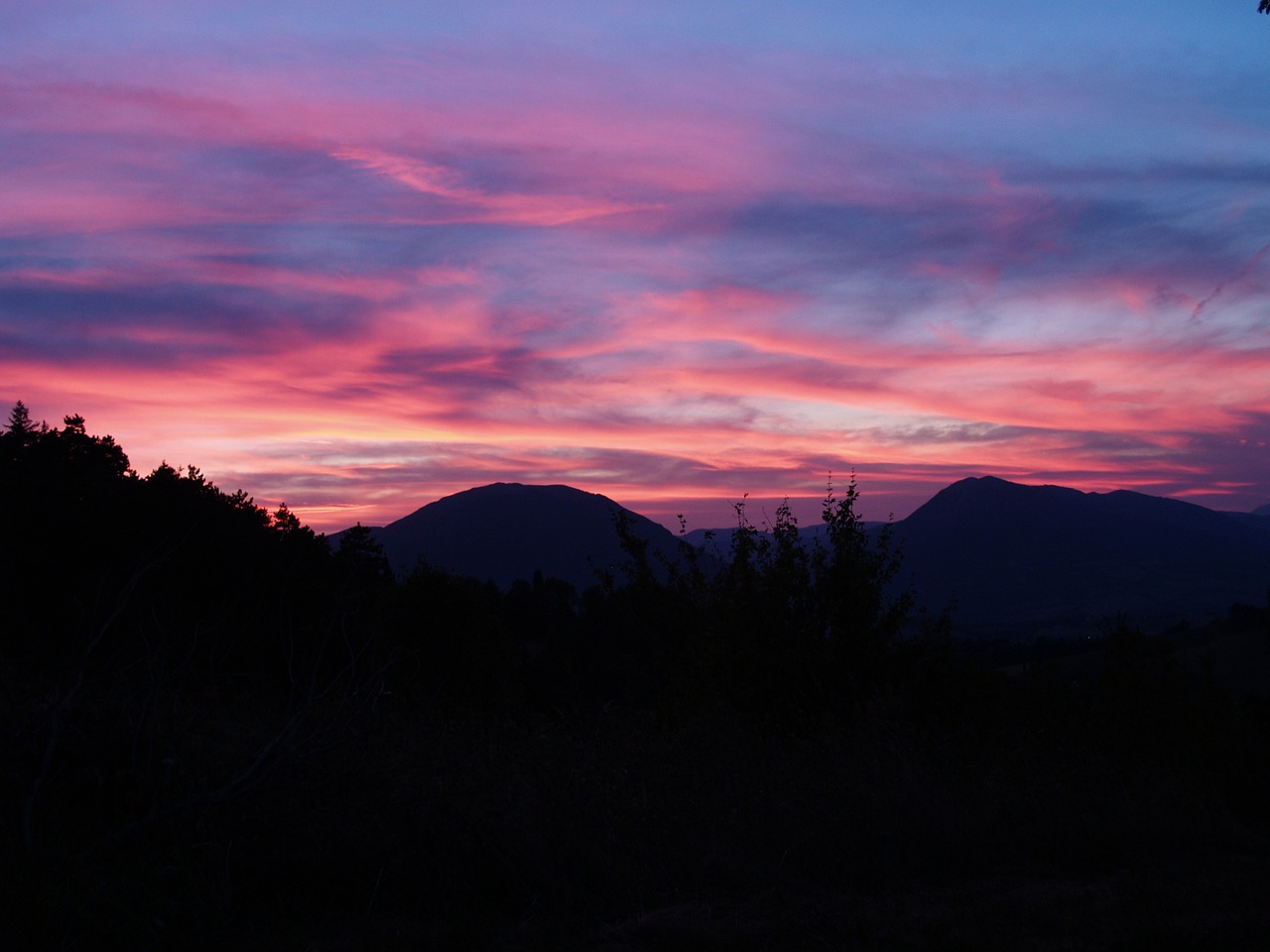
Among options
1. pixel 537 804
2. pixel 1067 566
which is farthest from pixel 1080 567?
pixel 537 804

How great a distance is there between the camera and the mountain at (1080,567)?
110312 millimetres

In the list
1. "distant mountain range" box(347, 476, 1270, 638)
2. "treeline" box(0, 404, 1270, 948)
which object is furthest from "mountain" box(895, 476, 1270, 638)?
"treeline" box(0, 404, 1270, 948)

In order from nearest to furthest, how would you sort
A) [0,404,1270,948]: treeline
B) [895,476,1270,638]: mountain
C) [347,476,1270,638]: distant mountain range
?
1. [0,404,1270,948]: treeline
2. [347,476,1270,638]: distant mountain range
3. [895,476,1270,638]: mountain

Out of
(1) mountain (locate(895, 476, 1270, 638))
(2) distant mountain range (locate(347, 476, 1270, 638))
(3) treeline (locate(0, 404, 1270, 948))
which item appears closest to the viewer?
(3) treeline (locate(0, 404, 1270, 948))

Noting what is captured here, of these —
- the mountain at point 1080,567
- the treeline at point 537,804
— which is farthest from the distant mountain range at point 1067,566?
the treeline at point 537,804

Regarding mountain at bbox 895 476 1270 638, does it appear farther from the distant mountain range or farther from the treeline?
the treeline

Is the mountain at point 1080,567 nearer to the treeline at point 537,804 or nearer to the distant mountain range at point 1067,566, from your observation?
the distant mountain range at point 1067,566

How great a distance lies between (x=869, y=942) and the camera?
4.24 metres

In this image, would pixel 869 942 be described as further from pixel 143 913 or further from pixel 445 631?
pixel 445 631

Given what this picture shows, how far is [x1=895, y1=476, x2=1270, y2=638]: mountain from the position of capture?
110312mm

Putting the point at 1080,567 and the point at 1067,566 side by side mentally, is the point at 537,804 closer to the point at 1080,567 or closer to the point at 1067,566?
the point at 1080,567

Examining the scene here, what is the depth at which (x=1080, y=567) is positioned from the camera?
145250mm

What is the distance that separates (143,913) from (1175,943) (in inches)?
179

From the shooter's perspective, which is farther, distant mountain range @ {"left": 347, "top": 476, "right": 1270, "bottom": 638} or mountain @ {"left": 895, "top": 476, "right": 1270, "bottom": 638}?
mountain @ {"left": 895, "top": 476, "right": 1270, "bottom": 638}
